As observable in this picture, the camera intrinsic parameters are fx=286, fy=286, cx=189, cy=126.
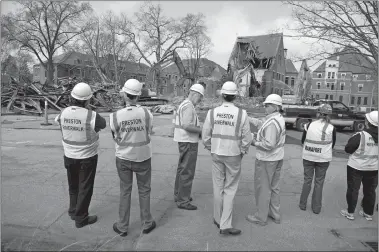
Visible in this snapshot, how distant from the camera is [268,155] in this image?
12.6 feet

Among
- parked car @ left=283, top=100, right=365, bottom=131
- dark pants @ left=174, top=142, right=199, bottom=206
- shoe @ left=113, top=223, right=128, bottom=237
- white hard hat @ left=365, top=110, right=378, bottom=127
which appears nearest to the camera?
shoe @ left=113, top=223, right=128, bottom=237

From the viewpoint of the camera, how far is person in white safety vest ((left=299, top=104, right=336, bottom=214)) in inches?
167

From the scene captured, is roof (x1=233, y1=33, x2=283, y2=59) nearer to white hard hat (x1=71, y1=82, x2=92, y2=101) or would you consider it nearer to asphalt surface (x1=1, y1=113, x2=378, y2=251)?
asphalt surface (x1=1, y1=113, x2=378, y2=251)

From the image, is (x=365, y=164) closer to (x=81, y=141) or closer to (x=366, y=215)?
(x=366, y=215)

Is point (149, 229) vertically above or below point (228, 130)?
below

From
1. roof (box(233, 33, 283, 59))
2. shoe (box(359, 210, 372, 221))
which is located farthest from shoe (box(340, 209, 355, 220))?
roof (box(233, 33, 283, 59))

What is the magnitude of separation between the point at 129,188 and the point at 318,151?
279cm

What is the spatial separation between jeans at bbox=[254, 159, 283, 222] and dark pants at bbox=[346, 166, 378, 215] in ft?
3.81

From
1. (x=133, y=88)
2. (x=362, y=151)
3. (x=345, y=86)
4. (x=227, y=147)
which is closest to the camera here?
(x=133, y=88)

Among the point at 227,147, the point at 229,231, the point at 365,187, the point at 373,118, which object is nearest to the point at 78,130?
the point at 227,147

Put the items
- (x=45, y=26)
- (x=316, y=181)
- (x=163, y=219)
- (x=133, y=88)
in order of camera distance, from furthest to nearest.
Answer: (x=45, y=26) < (x=316, y=181) < (x=163, y=219) < (x=133, y=88)

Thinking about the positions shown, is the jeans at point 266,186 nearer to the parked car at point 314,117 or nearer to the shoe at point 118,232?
the shoe at point 118,232

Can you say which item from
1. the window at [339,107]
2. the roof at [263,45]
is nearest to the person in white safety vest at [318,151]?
the window at [339,107]

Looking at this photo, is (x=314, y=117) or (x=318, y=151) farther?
(x=314, y=117)
